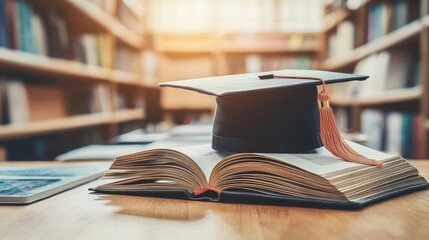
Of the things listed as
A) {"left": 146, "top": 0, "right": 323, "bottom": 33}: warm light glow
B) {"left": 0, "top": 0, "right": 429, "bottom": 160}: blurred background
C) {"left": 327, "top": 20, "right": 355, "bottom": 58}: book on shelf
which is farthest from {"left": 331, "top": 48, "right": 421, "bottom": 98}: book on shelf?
{"left": 146, "top": 0, "right": 323, "bottom": 33}: warm light glow

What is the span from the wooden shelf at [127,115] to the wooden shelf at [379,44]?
176cm

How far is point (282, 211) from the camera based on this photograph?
0.49m

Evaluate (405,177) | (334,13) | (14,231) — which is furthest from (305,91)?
(334,13)

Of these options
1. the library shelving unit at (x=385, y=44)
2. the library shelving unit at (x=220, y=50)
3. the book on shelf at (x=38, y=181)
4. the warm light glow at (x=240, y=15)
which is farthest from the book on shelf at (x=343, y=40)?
the book on shelf at (x=38, y=181)

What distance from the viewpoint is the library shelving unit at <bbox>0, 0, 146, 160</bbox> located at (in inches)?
65.1

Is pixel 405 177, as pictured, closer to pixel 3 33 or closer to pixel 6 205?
pixel 6 205

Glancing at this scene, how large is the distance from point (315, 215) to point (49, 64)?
1.59 m

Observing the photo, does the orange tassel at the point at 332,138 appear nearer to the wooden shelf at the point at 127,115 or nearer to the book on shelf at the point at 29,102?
the book on shelf at the point at 29,102

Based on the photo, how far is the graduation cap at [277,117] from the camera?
621mm

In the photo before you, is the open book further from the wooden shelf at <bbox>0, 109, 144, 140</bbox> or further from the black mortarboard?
the wooden shelf at <bbox>0, 109, 144, 140</bbox>

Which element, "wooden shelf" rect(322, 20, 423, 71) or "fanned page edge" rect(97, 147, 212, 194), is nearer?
"fanned page edge" rect(97, 147, 212, 194)

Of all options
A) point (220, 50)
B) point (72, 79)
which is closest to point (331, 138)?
point (72, 79)

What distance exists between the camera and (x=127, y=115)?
3379 millimetres

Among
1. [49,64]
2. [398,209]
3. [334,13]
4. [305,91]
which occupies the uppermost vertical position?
[334,13]
